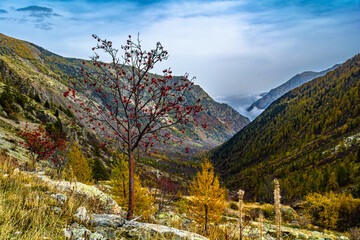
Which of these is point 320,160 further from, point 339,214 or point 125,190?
point 125,190

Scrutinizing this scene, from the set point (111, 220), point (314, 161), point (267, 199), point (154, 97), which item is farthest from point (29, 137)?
point (314, 161)

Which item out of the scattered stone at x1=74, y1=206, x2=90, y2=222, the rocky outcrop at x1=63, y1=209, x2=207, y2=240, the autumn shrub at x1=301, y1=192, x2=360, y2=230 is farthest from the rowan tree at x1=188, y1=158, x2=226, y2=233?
the autumn shrub at x1=301, y1=192, x2=360, y2=230

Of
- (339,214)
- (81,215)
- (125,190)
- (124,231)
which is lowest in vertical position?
(339,214)

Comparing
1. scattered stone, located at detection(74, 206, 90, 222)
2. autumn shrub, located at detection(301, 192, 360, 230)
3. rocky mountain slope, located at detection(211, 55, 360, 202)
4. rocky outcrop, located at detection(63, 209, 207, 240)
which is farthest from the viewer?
rocky mountain slope, located at detection(211, 55, 360, 202)

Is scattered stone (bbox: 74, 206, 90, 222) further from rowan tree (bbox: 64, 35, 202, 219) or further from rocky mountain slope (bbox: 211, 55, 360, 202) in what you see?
rocky mountain slope (bbox: 211, 55, 360, 202)

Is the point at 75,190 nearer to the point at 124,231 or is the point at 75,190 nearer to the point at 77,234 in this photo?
the point at 124,231

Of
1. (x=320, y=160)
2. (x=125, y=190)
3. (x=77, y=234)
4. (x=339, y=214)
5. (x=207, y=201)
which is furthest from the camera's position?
(x=320, y=160)

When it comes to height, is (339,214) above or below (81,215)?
below

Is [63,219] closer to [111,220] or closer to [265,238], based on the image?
[111,220]

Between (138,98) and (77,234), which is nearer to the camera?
(77,234)

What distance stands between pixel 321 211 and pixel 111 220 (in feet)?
170

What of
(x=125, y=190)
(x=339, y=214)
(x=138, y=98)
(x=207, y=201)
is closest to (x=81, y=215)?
(x=138, y=98)

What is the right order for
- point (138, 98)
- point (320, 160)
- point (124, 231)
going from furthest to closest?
point (320, 160)
point (138, 98)
point (124, 231)

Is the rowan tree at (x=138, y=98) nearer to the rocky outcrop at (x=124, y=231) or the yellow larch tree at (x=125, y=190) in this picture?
the rocky outcrop at (x=124, y=231)
